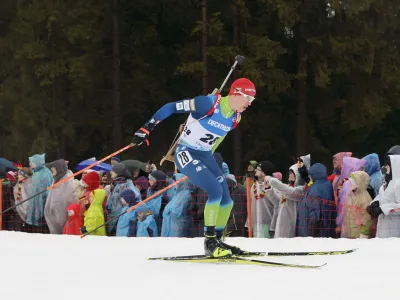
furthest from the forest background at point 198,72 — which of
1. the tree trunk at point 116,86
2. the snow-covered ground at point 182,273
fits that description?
the snow-covered ground at point 182,273

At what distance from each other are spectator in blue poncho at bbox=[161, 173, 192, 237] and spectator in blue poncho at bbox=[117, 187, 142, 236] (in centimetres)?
50

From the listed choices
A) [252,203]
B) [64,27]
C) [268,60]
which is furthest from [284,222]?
[64,27]

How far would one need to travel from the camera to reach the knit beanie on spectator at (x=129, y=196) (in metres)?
11.1

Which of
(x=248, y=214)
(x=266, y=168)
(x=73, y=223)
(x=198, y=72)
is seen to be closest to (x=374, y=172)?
(x=266, y=168)

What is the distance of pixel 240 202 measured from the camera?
36.3 feet

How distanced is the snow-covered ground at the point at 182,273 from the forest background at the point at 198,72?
40.0 ft

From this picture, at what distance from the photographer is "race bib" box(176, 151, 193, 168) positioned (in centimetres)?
821

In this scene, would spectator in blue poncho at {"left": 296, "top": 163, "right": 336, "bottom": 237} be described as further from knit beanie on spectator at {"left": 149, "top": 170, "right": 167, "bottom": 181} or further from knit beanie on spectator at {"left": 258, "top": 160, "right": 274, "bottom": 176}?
knit beanie on spectator at {"left": 149, "top": 170, "right": 167, "bottom": 181}

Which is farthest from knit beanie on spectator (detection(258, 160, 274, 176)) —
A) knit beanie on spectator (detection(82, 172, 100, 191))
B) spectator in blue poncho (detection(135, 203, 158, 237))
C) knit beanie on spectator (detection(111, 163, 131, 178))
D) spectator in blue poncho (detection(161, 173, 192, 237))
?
knit beanie on spectator (detection(82, 172, 100, 191))

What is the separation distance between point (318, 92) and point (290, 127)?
1.43m

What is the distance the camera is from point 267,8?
2186cm

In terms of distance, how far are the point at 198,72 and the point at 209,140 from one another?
45.1 feet

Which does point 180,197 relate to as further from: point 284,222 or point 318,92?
point 318,92

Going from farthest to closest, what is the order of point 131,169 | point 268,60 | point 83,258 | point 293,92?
point 293,92 < point 268,60 < point 131,169 < point 83,258
